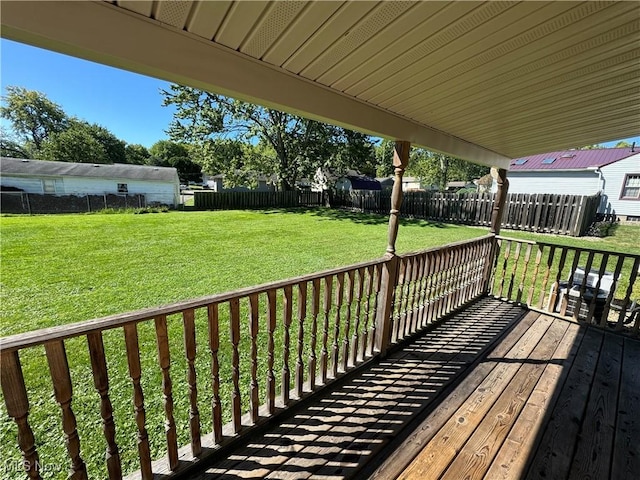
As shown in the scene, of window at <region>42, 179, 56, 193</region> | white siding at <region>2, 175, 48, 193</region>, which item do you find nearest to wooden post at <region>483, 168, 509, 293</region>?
window at <region>42, 179, 56, 193</region>

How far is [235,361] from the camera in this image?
1.71 m

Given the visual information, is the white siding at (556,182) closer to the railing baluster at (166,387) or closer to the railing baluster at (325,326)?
the railing baluster at (325,326)

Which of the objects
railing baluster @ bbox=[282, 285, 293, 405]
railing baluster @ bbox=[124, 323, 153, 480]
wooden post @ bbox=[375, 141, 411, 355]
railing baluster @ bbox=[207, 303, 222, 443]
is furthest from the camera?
wooden post @ bbox=[375, 141, 411, 355]

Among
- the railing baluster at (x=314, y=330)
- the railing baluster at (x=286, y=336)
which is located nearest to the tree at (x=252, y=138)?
the railing baluster at (x=314, y=330)

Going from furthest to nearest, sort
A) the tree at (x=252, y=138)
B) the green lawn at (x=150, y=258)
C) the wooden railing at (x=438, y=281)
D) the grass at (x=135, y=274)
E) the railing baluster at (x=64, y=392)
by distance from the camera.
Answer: the tree at (x=252, y=138), the green lawn at (x=150, y=258), the wooden railing at (x=438, y=281), the grass at (x=135, y=274), the railing baluster at (x=64, y=392)

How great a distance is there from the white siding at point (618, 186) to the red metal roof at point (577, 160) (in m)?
0.30

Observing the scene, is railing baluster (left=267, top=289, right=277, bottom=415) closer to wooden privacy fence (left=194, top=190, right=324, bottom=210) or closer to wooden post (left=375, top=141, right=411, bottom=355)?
wooden post (left=375, top=141, right=411, bottom=355)

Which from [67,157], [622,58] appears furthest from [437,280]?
[67,157]

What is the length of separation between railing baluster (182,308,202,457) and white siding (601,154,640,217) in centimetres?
1923

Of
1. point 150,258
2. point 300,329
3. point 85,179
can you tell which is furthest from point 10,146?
point 300,329

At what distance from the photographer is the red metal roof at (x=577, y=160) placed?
46.7ft

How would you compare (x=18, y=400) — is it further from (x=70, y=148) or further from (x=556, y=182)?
(x=70, y=148)

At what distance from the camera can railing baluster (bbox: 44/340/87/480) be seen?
1.10 metres

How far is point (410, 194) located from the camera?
1298 centimetres
